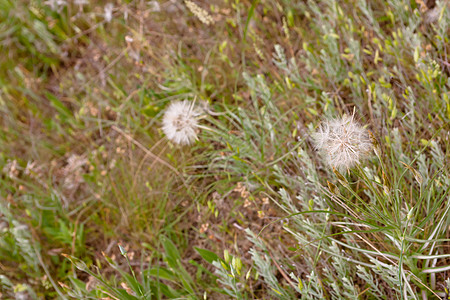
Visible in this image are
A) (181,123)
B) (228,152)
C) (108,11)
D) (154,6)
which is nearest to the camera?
(181,123)

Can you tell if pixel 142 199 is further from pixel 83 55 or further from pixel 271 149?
pixel 83 55

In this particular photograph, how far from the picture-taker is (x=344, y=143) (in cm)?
129

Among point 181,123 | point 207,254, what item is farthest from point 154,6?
point 207,254

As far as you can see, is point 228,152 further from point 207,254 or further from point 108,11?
point 108,11

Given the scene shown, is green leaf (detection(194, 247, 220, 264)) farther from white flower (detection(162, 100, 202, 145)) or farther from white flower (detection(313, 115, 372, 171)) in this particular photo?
white flower (detection(313, 115, 372, 171))

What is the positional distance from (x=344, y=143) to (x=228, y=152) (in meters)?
0.87

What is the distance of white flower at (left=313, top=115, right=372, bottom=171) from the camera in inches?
50.6

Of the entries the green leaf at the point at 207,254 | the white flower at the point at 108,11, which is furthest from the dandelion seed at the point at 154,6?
the green leaf at the point at 207,254

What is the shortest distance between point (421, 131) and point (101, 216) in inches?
73.4

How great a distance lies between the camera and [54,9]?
324cm

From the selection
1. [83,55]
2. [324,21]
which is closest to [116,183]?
[83,55]

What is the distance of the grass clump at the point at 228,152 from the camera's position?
152 centimetres

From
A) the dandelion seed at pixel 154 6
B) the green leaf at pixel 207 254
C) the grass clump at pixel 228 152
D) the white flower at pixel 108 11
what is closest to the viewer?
the grass clump at pixel 228 152

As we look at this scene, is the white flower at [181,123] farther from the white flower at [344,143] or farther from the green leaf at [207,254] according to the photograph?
the white flower at [344,143]
